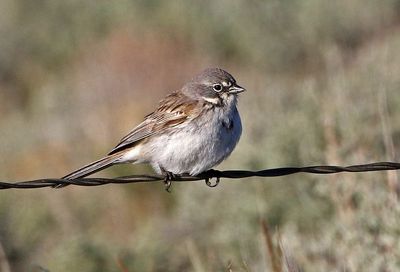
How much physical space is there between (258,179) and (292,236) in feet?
7.43

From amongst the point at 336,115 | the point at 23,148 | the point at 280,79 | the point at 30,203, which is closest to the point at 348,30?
the point at 280,79

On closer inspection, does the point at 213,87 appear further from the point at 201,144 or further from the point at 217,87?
the point at 201,144

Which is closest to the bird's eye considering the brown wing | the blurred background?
the brown wing

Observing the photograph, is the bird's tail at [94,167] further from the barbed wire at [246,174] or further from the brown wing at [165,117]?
the barbed wire at [246,174]

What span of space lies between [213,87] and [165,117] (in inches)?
17.3

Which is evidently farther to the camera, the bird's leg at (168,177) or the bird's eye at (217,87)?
the bird's eye at (217,87)

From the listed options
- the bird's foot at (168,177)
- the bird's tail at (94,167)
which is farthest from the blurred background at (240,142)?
the bird's tail at (94,167)

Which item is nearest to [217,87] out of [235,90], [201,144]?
[235,90]

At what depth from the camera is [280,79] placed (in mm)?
20641

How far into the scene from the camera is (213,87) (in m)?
7.70

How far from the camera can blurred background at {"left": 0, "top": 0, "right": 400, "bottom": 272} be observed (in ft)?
32.2

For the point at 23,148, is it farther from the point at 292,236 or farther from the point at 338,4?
the point at 292,236

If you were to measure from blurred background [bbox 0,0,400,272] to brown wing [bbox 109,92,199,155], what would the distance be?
117 centimetres

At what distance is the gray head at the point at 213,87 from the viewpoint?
25.0ft
